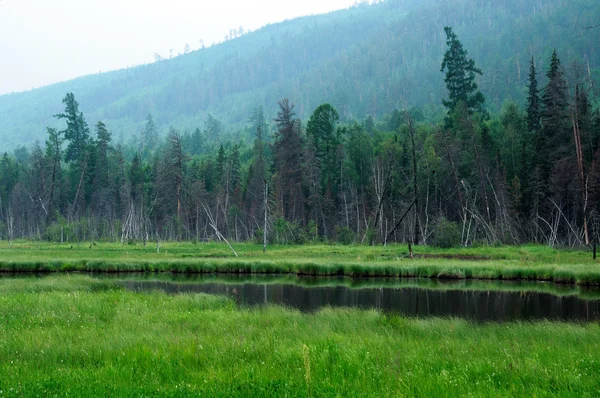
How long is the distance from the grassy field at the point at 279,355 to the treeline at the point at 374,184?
28430 mm

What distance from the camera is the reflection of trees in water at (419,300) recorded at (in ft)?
75.7

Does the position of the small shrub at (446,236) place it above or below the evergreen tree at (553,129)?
below

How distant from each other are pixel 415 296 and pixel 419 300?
4.53ft

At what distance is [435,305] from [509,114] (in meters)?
63.7

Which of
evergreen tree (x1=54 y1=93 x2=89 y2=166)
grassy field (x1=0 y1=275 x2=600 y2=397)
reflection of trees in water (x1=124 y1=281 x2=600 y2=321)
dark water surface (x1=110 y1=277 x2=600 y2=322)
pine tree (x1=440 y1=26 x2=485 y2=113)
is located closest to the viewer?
grassy field (x1=0 y1=275 x2=600 y2=397)

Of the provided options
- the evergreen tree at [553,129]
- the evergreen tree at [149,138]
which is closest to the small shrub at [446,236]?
the evergreen tree at [553,129]

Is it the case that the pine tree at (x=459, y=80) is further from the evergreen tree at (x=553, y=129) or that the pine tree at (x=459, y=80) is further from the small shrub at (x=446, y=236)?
the small shrub at (x=446, y=236)

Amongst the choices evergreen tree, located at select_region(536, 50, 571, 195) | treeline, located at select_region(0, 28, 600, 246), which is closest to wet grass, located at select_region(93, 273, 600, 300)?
treeline, located at select_region(0, 28, 600, 246)

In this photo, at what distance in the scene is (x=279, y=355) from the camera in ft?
40.9

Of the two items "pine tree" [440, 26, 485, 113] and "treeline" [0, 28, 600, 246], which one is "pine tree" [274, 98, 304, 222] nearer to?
"treeline" [0, 28, 600, 246]

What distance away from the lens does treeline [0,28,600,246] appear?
190ft

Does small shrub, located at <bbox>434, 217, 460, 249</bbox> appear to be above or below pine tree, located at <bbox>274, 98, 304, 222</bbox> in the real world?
below

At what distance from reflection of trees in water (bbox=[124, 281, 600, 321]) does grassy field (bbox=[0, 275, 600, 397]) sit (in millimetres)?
5210

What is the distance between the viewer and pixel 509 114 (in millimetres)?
80625
